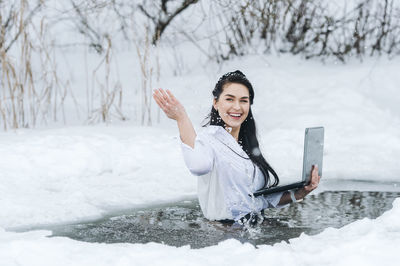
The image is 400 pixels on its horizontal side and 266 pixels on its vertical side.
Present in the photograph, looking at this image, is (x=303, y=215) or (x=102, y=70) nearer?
(x=303, y=215)

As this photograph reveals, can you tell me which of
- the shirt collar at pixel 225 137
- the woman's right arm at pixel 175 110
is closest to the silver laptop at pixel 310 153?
the shirt collar at pixel 225 137

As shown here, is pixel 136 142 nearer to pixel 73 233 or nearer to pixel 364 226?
pixel 73 233

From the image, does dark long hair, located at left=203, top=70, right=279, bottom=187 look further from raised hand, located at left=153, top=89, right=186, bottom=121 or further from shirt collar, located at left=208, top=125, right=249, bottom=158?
raised hand, located at left=153, top=89, right=186, bottom=121

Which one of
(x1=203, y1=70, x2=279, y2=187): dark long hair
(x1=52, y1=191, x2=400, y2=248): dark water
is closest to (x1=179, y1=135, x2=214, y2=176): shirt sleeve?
(x1=203, y1=70, x2=279, y2=187): dark long hair

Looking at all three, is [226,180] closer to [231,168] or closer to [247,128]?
[231,168]

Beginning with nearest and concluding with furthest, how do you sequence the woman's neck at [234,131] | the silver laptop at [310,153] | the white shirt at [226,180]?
the silver laptop at [310,153] → the white shirt at [226,180] → the woman's neck at [234,131]

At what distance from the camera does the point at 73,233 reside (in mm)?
3133

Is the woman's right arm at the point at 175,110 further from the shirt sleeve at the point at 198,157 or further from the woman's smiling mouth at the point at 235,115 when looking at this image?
the woman's smiling mouth at the point at 235,115

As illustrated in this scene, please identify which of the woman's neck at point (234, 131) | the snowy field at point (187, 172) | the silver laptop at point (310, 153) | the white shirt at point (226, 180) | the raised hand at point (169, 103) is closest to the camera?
the snowy field at point (187, 172)

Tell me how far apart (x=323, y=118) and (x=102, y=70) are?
3646 mm

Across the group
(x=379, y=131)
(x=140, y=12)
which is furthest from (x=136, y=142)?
(x=140, y=12)

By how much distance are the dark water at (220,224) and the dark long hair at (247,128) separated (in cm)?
34

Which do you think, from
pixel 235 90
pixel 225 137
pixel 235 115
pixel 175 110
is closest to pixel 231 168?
pixel 225 137

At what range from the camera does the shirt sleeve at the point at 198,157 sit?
266 cm
